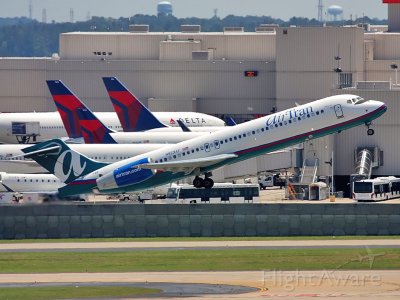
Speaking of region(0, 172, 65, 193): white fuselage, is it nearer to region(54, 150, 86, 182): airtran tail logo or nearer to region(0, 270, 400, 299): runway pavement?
region(54, 150, 86, 182): airtran tail logo

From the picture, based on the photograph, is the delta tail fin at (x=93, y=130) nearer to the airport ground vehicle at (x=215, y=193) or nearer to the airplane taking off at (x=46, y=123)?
the airplane taking off at (x=46, y=123)

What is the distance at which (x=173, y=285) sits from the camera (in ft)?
271

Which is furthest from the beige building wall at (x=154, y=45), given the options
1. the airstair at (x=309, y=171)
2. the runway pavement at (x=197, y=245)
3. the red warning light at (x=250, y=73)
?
the runway pavement at (x=197, y=245)

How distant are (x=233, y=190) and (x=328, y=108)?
17143 millimetres

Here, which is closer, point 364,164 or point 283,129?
A: point 283,129

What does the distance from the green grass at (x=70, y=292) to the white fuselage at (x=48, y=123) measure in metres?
84.8

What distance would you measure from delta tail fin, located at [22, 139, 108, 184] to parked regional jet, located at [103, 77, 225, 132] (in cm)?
3396

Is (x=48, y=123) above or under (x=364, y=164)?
above

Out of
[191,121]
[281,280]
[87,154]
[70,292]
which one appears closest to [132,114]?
[191,121]

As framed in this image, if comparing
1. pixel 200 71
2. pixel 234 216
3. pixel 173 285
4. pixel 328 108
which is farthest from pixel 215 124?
pixel 173 285

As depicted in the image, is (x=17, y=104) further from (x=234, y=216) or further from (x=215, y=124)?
(x=234, y=216)

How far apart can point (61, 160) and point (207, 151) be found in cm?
1181

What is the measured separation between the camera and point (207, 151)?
12250 cm

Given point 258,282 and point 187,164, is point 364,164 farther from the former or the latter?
point 258,282
